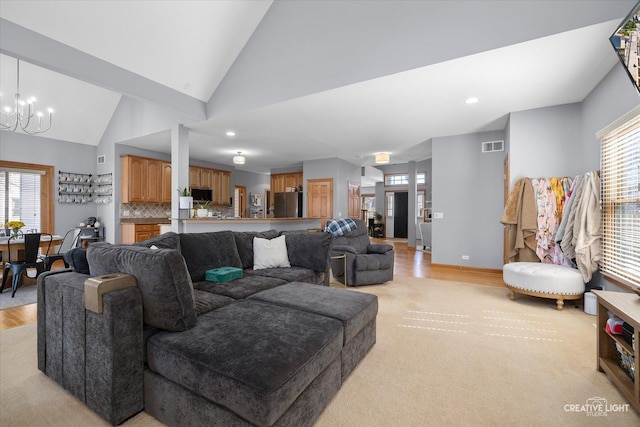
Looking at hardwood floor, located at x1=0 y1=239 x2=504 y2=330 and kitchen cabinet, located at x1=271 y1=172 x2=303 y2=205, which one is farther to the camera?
kitchen cabinet, located at x1=271 y1=172 x2=303 y2=205

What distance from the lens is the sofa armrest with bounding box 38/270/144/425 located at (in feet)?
4.75

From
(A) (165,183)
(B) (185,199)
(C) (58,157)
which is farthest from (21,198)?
(B) (185,199)

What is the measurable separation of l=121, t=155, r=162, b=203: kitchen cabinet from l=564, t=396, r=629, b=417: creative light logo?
25.3ft

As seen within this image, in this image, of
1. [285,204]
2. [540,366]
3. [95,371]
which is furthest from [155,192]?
[540,366]

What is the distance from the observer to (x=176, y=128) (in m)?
5.21

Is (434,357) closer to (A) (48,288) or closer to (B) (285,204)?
(A) (48,288)

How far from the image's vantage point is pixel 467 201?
5.52 metres

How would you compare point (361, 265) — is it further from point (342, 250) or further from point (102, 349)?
point (102, 349)

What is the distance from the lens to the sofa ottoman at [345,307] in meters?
1.87

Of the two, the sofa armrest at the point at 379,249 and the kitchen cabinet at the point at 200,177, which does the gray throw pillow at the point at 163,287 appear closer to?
the sofa armrest at the point at 379,249

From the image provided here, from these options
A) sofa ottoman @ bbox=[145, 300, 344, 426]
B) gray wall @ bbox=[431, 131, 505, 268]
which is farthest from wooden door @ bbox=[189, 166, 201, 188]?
sofa ottoman @ bbox=[145, 300, 344, 426]

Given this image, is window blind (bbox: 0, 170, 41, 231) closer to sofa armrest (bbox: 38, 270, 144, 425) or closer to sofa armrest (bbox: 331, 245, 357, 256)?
sofa armrest (bbox: 38, 270, 144, 425)

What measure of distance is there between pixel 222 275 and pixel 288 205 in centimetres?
612

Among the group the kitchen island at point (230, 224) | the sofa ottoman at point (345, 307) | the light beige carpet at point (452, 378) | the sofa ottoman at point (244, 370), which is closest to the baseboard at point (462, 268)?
the light beige carpet at point (452, 378)
